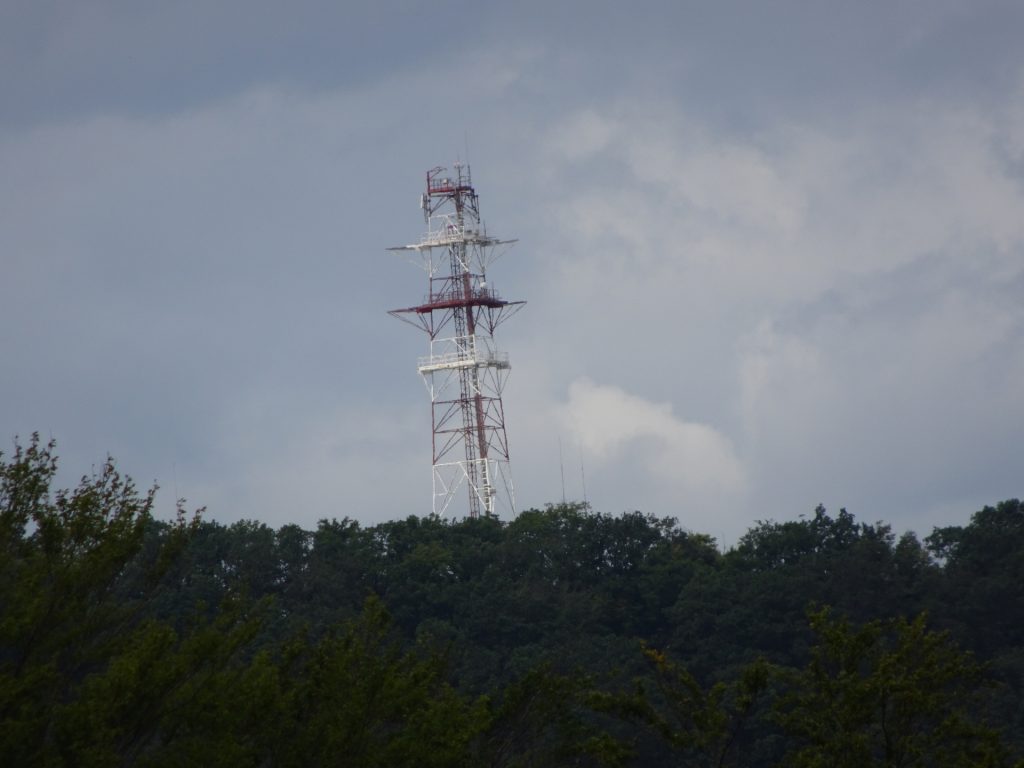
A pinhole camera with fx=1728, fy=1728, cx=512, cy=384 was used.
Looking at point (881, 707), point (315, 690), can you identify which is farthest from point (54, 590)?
point (881, 707)

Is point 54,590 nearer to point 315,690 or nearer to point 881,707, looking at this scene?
point 315,690

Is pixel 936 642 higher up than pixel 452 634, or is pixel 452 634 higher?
pixel 452 634

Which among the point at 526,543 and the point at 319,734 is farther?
the point at 526,543

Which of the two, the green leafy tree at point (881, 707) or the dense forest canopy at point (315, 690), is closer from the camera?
the dense forest canopy at point (315, 690)

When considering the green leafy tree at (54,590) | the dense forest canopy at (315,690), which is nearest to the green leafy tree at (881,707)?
the dense forest canopy at (315,690)

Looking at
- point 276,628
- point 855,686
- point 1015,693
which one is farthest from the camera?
point 276,628

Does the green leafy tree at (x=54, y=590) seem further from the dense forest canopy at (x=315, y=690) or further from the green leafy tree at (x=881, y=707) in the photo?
the green leafy tree at (x=881, y=707)

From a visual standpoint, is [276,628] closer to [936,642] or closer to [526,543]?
[526,543]

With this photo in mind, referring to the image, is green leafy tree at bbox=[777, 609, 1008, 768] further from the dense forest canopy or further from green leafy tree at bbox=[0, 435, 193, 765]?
green leafy tree at bbox=[0, 435, 193, 765]

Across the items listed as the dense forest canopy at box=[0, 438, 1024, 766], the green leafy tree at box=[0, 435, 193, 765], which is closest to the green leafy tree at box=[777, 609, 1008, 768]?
the dense forest canopy at box=[0, 438, 1024, 766]

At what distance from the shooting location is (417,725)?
80.9 feet

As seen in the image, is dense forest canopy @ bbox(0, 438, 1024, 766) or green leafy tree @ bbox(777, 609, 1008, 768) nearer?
dense forest canopy @ bbox(0, 438, 1024, 766)

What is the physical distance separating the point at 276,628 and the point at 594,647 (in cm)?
1077

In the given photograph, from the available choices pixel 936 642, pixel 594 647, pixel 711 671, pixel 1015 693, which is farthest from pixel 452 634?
pixel 936 642
